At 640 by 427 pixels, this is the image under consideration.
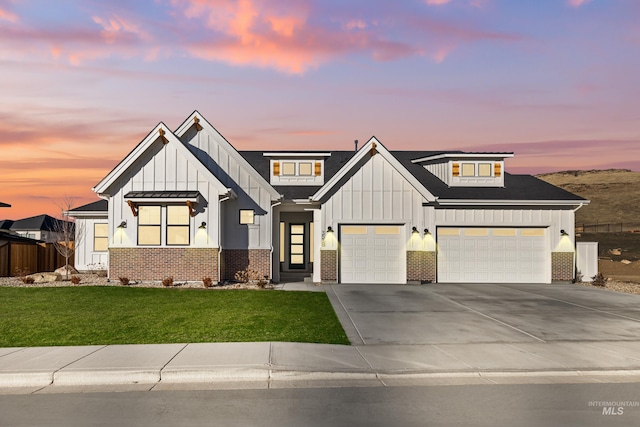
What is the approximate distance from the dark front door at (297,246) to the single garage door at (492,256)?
9158mm

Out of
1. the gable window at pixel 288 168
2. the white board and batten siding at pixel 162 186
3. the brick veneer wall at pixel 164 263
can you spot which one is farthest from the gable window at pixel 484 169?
the brick veneer wall at pixel 164 263

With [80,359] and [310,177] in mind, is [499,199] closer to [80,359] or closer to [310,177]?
[310,177]

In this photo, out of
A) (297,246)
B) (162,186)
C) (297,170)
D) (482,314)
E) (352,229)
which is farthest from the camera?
(297,246)

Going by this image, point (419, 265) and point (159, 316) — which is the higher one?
point (419, 265)

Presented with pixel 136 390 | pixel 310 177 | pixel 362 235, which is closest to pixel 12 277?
pixel 310 177

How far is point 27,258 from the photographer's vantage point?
29.8 m

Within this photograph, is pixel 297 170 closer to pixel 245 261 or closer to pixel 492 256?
pixel 245 261

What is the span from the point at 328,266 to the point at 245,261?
366 cm

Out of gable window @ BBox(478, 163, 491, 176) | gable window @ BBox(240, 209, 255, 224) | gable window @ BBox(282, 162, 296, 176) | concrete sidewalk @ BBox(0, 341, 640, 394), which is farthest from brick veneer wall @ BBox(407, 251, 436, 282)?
concrete sidewalk @ BBox(0, 341, 640, 394)

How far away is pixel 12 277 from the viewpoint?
27.4 metres

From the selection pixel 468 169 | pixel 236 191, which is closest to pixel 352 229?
pixel 236 191

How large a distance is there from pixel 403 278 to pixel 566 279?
7.59m

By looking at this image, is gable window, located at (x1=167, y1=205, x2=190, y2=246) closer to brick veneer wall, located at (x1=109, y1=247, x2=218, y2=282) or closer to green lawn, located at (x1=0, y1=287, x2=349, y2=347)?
brick veneer wall, located at (x1=109, y1=247, x2=218, y2=282)

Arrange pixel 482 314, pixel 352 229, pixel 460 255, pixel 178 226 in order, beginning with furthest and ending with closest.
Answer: pixel 460 255 < pixel 352 229 < pixel 178 226 < pixel 482 314
